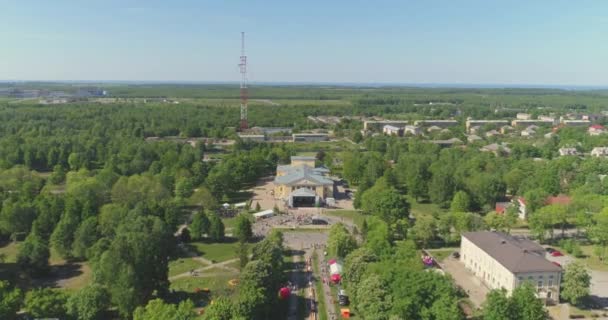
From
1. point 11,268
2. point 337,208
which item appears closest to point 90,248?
point 11,268

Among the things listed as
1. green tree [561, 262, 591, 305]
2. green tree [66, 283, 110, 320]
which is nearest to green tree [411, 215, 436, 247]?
green tree [561, 262, 591, 305]

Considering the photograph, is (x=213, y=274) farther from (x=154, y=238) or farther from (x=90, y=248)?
(x=90, y=248)

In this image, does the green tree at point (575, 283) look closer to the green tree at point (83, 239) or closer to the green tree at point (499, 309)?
the green tree at point (499, 309)

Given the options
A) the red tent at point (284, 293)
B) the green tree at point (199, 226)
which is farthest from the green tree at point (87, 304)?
the green tree at point (199, 226)

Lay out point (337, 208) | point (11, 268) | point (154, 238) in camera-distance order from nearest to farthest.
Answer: point (154, 238), point (11, 268), point (337, 208)

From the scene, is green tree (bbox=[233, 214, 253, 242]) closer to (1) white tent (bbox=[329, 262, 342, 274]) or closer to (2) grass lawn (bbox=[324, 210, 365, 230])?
(1) white tent (bbox=[329, 262, 342, 274])

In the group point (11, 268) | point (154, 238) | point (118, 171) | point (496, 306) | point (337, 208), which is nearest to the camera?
point (496, 306)

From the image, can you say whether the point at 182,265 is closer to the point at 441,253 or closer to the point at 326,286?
the point at 326,286
